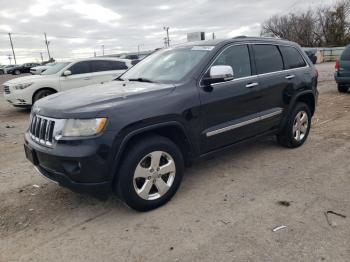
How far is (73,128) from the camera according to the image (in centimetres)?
312

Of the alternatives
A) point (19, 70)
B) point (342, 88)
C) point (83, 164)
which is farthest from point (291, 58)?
point (19, 70)

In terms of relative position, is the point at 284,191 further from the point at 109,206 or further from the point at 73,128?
the point at 73,128

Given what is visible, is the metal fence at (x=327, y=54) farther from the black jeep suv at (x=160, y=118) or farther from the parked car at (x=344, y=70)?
the black jeep suv at (x=160, y=118)

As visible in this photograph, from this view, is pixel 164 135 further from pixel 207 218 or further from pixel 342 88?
pixel 342 88

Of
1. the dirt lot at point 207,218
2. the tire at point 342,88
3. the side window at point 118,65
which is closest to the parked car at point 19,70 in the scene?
the side window at point 118,65

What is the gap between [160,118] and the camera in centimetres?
345

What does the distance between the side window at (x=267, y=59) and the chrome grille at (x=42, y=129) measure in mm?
2846

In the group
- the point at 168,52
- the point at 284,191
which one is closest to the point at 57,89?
the point at 168,52

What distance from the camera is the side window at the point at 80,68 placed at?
35.0 ft

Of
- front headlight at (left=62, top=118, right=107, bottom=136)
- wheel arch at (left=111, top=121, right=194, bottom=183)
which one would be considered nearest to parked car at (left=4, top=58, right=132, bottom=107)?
wheel arch at (left=111, top=121, right=194, bottom=183)

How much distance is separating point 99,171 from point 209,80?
1.65 metres

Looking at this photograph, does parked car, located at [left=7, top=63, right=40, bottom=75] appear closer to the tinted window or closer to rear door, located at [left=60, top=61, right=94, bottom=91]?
rear door, located at [left=60, top=61, right=94, bottom=91]

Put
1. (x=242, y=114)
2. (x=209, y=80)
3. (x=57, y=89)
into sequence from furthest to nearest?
(x=57, y=89)
(x=242, y=114)
(x=209, y=80)

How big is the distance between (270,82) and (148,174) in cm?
235
